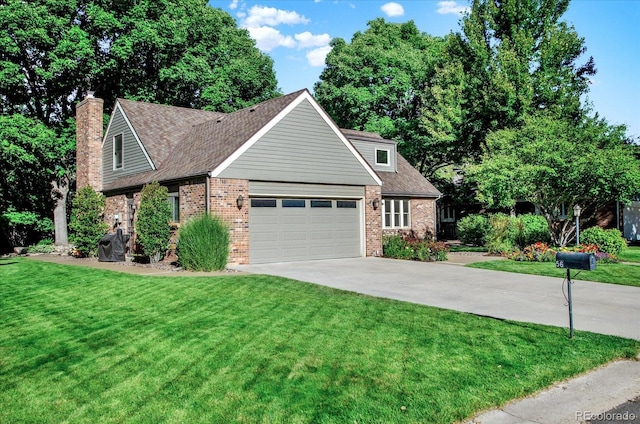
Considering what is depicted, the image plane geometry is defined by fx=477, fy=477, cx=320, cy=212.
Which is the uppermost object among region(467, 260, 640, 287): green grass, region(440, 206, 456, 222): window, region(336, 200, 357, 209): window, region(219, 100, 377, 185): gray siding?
region(219, 100, 377, 185): gray siding

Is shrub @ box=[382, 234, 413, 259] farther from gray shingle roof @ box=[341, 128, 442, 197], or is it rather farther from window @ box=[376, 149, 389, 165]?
window @ box=[376, 149, 389, 165]

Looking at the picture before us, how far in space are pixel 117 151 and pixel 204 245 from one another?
11.0 m

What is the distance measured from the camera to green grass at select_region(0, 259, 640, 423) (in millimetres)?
4227

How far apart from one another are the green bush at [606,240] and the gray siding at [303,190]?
8437 mm

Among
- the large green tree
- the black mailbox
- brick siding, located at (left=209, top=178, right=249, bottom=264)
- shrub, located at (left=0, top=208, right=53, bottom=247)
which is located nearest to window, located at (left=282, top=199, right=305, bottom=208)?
brick siding, located at (left=209, top=178, right=249, bottom=264)

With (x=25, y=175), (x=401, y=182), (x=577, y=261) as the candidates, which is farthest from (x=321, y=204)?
(x=25, y=175)

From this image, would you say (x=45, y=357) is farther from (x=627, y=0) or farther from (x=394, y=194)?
(x=394, y=194)

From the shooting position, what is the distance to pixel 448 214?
3669 cm

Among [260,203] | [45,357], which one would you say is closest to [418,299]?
[45,357]

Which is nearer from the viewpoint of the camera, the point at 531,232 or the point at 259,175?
the point at 259,175

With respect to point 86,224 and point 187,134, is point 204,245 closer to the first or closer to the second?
point 86,224

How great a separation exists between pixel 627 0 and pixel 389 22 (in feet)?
103

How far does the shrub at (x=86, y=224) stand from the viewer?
1936 cm

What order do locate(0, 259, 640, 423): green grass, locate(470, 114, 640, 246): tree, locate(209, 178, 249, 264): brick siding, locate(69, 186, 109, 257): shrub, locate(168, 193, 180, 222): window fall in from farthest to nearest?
locate(69, 186, 109, 257): shrub < locate(168, 193, 180, 222): window < locate(470, 114, 640, 246): tree < locate(209, 178, 249, 264): brick siding < locate(0, 259, 640, 423): green grass
